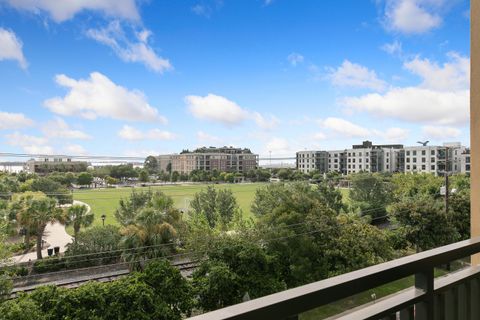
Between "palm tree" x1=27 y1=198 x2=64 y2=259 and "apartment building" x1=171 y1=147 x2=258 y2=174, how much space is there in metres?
7.51

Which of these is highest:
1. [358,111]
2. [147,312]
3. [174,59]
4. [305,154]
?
[174,59]

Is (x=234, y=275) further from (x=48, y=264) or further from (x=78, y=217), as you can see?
(x=78, y=217)

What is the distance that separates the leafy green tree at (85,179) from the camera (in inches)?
566

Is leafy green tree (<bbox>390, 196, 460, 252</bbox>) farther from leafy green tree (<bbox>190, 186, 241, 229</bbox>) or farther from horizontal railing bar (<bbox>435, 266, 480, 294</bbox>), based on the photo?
horizontal railing bar (<bbox>435, 266, 480, 294</bbox>)

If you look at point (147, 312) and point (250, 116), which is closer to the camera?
→ point (147, 312)

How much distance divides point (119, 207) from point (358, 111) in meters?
20.9

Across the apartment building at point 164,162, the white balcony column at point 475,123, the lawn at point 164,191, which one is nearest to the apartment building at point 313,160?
the lawn at point 164,191

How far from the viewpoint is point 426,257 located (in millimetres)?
674

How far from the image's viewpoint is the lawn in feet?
46.5

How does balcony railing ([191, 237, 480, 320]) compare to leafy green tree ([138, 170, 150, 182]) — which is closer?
balcony railing ([191, 237, 480, 320])

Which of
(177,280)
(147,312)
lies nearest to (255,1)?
(177,280)

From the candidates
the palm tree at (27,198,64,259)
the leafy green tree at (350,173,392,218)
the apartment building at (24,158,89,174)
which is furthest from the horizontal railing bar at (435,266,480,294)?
the leafy green tree at (350,173,392,218)

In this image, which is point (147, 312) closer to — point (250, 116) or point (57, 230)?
point (57, 230)

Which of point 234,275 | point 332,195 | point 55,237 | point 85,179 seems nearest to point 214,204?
point 332,195
